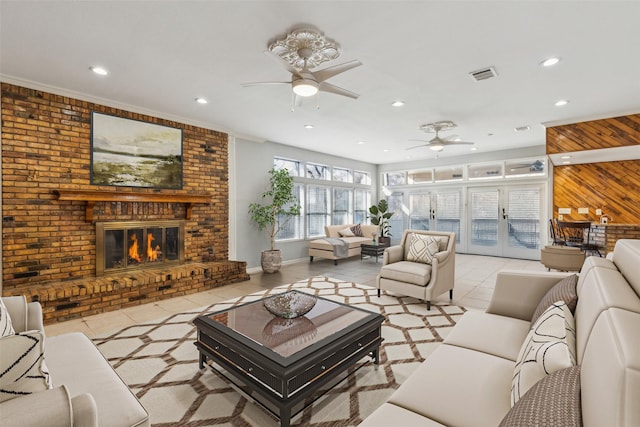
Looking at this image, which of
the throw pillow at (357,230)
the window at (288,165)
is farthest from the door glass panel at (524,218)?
the window at (288,165)

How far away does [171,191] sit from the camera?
4668 mm

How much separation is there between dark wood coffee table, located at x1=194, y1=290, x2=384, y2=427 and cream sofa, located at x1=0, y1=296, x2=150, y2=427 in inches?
23.9

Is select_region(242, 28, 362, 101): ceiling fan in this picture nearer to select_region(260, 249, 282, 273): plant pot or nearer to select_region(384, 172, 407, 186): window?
select_region(260, 249, 282, 273): plant pot

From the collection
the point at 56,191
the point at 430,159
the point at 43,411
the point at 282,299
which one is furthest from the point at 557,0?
the point at 430,159

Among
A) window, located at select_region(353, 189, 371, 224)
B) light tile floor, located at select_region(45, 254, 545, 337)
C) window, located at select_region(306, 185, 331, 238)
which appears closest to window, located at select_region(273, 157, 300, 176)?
window, located at select_region(306, 185, 331, 238)

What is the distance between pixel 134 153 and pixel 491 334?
15.6 feet

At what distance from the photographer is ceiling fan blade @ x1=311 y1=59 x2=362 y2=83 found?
234cm

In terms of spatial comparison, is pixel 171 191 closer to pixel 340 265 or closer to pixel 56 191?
pixel 56 191

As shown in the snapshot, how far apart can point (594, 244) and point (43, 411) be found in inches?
290

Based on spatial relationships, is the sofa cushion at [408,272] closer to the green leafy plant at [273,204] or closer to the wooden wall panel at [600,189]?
the green leafy plant at [273,204]

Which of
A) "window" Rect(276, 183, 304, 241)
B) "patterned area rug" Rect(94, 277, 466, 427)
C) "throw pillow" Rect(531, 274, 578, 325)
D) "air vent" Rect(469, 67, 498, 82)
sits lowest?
"patterned area rug" Rect(94, 277, 466, 427)

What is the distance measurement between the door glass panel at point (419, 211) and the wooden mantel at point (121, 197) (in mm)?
6149

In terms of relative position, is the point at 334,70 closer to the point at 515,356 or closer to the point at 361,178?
the point at 515,356

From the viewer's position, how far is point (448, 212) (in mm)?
8289
